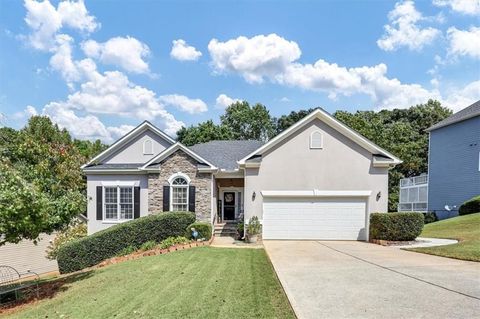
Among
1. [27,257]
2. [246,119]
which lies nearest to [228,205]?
[27,257]

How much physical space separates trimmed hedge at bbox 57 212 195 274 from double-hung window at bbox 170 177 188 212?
2.73 m

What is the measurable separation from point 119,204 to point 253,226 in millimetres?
8027

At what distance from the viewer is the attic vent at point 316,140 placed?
17.3 m

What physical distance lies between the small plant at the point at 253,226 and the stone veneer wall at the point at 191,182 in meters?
2.72

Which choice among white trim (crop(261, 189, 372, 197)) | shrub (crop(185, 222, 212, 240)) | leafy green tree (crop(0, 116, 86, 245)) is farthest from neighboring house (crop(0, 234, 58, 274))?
white trim (crop(261, 189, 372, 197))

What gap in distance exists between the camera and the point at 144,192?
19.1 metres

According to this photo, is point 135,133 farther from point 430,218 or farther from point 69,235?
point 430,218

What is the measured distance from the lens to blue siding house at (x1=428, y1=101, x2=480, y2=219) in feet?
76.9

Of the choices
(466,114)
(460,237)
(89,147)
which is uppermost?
(466,114)

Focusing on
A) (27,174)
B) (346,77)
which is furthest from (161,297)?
(346,77)

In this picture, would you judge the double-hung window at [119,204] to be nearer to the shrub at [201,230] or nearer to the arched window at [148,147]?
the arched window at [148,147]

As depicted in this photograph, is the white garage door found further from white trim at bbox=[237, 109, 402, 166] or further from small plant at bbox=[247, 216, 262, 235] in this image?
white trim at bbox=[237, 109, 402, 166]

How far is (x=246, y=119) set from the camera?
4753cm

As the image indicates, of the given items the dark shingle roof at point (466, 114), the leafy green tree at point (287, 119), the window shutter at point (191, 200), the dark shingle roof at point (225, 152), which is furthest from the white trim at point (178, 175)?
the leafy green tree at point (287, 119)
